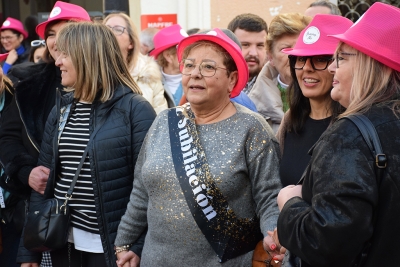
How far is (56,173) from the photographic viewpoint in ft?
12.2

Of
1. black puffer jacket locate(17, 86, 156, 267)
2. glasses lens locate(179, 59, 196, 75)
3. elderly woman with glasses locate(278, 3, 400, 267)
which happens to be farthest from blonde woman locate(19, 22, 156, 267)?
elderly woman with glasses locate(278, 3, 400, 267)

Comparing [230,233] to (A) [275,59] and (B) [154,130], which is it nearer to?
(B) [154,130]

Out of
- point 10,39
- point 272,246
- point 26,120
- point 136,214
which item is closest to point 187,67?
point 136,214

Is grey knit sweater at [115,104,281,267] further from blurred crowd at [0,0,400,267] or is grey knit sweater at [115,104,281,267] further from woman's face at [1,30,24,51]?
woman's face at [1,30,24,51]

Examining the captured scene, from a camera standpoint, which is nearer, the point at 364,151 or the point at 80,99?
the point at 364,151

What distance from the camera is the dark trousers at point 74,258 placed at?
364 cm

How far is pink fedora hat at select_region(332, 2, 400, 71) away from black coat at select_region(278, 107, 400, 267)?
192 mm

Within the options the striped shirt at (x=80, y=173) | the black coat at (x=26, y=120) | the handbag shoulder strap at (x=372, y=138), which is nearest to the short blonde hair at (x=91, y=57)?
the striped shirt at (x=80, y=173)

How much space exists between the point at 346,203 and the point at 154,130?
4.72ft

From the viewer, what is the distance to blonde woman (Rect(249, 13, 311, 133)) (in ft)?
13.6

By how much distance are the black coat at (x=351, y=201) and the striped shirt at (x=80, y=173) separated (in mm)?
1688

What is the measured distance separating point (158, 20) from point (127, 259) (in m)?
6.20

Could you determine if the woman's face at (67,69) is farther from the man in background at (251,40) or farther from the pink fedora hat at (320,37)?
the man in background at (251,40)

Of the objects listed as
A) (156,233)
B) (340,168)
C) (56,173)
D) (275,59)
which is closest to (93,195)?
(56,173)
